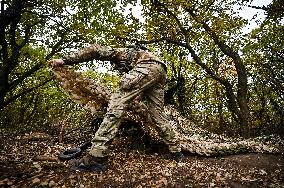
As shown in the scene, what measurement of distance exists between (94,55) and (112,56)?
37cm

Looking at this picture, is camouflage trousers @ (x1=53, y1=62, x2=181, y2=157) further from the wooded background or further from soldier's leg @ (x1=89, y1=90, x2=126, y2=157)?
the wooded background

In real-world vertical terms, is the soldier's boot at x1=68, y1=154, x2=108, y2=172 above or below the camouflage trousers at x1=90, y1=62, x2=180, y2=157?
below

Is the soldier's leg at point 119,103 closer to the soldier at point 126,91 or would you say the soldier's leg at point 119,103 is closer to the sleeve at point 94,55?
the soldier at point 126,91

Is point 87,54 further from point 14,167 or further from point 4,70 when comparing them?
point 4,70

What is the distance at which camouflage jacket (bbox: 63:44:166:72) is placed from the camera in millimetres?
5031

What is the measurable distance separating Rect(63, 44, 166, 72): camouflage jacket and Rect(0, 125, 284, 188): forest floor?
1.61m

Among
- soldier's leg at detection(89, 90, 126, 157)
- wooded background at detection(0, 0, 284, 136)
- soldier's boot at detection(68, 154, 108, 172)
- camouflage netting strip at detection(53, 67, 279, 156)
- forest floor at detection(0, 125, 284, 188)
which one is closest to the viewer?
forest floor at detection(0, 125, 284, 188)

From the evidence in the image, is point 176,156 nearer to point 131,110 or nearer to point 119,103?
point 131,110

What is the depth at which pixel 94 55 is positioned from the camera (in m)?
5.19

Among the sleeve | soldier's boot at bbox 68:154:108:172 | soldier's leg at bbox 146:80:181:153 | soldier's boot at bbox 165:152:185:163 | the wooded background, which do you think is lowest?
soldier's boot at bbox 68:154:108:172

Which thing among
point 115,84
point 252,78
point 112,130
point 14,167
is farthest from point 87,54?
point 115,84

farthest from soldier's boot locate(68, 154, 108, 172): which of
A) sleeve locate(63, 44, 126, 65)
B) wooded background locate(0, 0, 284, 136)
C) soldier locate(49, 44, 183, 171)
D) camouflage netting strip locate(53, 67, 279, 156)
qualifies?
wooded background locate(0, 0, 284, 136)

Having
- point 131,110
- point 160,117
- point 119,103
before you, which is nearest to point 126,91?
point 119,103

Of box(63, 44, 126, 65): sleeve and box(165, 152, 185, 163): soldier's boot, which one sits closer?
box(63, 44, 126, 65): sleeve
